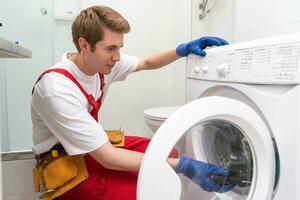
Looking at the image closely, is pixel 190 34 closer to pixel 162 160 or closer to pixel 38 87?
pixel 38 87

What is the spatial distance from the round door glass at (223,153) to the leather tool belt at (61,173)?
0.38m

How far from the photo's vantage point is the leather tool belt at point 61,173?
91cm

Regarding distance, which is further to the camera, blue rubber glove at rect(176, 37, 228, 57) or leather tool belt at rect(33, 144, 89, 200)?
blue rubber glove at rect(176, 37, 228, 57)

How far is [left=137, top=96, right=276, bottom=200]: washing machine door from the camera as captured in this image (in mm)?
613

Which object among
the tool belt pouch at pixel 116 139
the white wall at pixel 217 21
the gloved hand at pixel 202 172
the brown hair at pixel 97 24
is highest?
the white wall at pixel 217 21

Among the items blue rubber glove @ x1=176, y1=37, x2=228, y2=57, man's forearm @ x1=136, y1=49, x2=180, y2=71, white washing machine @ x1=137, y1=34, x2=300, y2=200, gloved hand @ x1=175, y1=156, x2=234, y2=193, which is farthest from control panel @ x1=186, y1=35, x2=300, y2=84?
man's forearm @ x1=136, y1=49, x2=180, y2=71

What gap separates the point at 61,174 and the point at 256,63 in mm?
689

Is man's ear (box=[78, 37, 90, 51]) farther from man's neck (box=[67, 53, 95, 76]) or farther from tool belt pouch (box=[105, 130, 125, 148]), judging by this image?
tool belt pouch (box=[105, 130, 125, 148])

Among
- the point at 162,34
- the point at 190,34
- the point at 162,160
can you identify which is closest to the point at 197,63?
the point at 162,160

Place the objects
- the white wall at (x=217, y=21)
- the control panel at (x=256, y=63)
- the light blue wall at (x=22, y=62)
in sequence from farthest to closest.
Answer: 1. the light blue wall at (x=22, y=62)
2. the white wall at (x=217, y=21)
3. the control panel at (x=256, y=63)

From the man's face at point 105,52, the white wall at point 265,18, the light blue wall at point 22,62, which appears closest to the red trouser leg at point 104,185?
the man's face at point 105,52

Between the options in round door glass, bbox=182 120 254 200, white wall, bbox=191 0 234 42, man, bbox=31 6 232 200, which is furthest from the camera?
white wall, bbox=191 0 234 42

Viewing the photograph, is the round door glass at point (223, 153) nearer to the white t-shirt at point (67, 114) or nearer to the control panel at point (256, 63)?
the control panel at point (256, 63)

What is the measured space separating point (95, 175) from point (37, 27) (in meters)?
1.32
